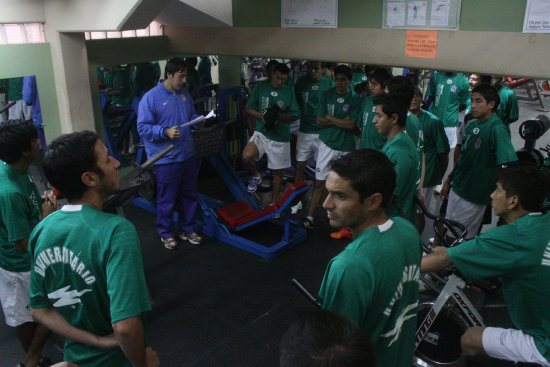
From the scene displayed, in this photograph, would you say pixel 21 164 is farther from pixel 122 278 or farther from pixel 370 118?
pixel 370 118

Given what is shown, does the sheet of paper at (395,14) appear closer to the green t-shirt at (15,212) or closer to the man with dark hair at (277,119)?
the man with dark hair at (277,119)

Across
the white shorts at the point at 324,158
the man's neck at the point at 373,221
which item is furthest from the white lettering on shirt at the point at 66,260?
the white shorts at the point at 324,158

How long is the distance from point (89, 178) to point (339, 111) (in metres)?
3.49

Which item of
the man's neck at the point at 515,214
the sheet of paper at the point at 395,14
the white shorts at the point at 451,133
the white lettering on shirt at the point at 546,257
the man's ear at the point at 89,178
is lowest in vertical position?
the white shorts at the point at 451,133

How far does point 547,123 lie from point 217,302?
3.43m

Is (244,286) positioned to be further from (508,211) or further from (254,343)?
(508,211)

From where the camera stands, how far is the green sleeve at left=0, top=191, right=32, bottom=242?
227 cm

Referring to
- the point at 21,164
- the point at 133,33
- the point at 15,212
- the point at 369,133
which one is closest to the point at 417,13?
the point at 369,133

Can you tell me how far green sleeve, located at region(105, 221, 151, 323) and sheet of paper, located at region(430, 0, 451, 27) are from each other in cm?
278

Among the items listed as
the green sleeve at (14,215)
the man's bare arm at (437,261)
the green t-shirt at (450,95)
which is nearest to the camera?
the man's bare arm at (437,261)

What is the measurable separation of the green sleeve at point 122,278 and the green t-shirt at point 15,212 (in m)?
1.10

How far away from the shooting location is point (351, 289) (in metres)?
1.41

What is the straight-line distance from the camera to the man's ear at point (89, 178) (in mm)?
1576

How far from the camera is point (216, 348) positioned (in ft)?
9.97
